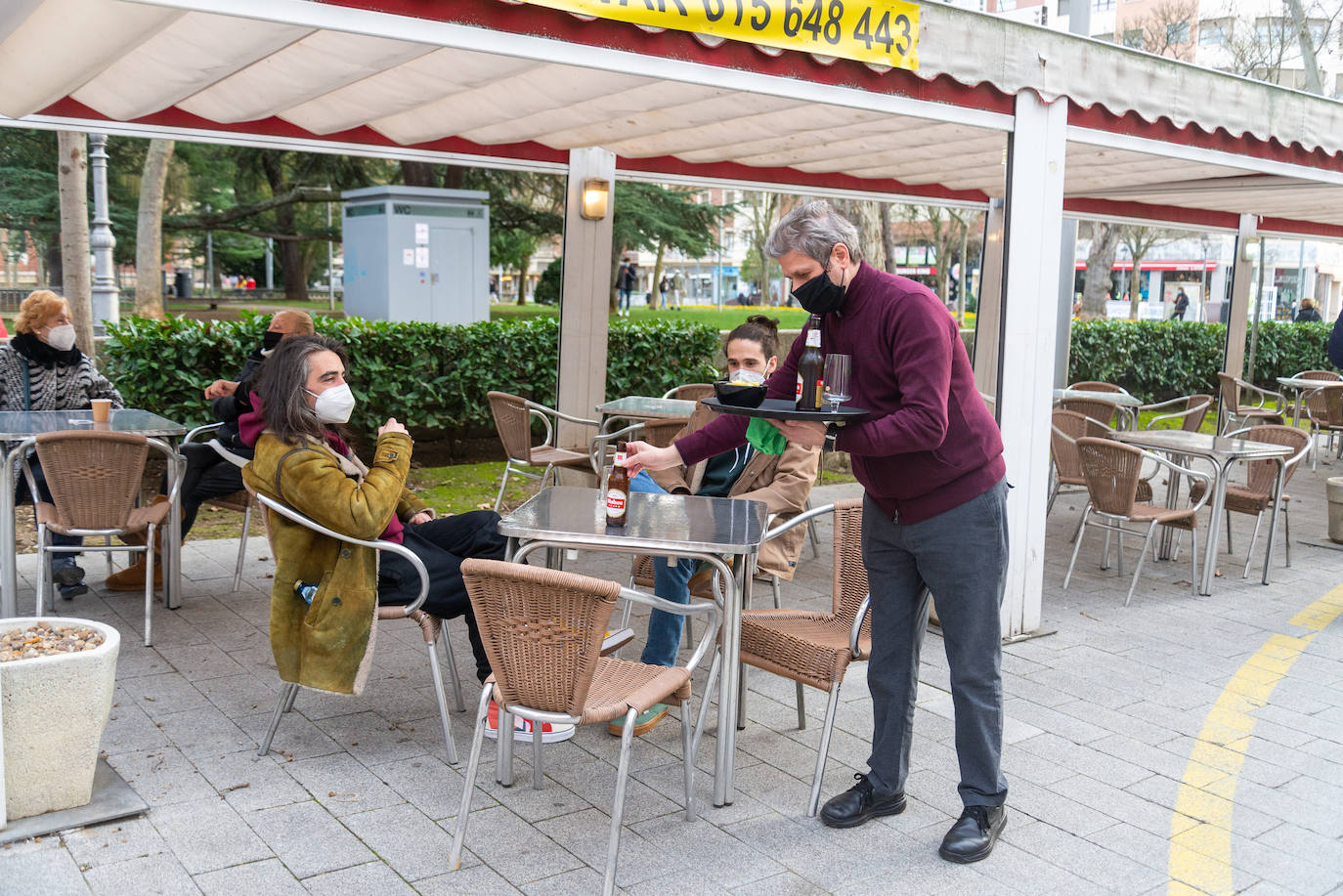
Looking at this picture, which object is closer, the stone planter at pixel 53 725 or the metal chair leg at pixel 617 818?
the metal chair leg at pixel 617 818

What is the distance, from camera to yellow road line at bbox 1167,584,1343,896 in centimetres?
302

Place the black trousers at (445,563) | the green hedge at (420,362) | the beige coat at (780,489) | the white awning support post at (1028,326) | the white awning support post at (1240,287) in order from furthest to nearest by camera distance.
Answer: the white awning support post at (1240,287)
the green hedge at (420,362)
the white awning support post at (1028,326)
the beige coat at (780,489)
the black trousers at (445,563)

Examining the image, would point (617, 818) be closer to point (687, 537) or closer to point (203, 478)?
point (687, 537)

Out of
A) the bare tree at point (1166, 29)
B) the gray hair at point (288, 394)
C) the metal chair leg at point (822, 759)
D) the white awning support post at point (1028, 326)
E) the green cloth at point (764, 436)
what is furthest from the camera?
the bare tree at point (1166, 29)

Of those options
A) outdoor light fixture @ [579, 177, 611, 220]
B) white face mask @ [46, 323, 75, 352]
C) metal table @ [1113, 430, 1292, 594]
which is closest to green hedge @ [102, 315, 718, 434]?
white face mask @ [46, 323, 75, 352]

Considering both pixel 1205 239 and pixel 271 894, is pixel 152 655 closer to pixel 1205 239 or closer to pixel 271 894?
pixel 271 894

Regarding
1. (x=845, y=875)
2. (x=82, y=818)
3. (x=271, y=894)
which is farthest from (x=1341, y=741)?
(x=82, y=818)

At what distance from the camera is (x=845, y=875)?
9.62 feet

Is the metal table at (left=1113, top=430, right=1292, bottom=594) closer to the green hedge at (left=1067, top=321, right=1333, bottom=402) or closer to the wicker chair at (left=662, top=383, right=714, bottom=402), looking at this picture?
the wicker chair at (left=662, top=383, right=714, bottom=402)

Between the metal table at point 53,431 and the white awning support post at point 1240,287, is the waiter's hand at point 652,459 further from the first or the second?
the white awning support post at point 1240,287

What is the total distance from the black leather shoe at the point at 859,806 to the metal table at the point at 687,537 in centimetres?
32

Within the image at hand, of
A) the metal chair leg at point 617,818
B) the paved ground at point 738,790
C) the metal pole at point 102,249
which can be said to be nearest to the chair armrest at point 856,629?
the paved ground at point 738,790

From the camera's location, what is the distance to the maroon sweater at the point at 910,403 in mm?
2760

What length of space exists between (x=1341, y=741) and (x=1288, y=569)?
3.08 metres
